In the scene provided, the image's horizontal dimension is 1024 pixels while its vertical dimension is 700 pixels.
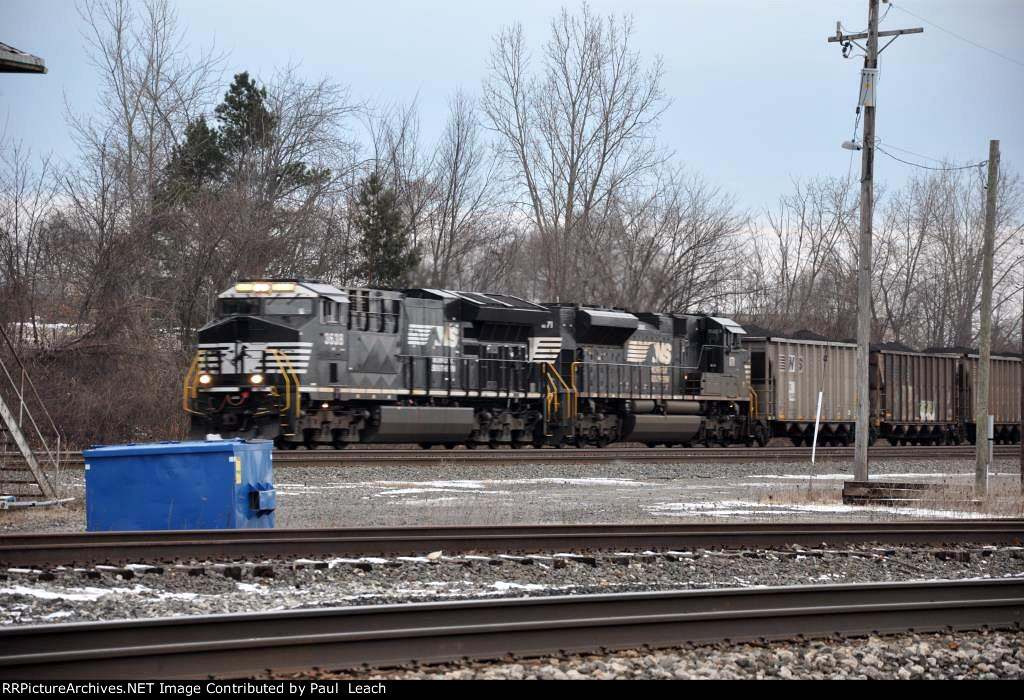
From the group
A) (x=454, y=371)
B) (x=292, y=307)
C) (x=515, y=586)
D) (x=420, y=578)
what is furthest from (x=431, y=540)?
(x=454, y=371)

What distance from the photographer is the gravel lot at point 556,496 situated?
13.5 meters

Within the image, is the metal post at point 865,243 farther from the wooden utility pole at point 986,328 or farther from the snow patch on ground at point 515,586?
the snow patch on ground at point 515,586

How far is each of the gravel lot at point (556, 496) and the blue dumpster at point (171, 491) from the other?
1.04 metres

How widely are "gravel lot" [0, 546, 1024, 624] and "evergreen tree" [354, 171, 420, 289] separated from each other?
100 feet

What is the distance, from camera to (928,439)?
38969 mm

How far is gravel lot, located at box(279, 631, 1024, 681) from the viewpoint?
5.98m

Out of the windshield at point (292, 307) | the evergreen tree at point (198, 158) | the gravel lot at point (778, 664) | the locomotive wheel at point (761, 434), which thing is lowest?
the gravel lot at point (778, 664)

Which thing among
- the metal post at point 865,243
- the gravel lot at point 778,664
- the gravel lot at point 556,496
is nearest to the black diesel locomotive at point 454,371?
the gravel lot at point 556,496

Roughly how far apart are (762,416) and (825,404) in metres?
2.70

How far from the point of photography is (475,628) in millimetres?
6398

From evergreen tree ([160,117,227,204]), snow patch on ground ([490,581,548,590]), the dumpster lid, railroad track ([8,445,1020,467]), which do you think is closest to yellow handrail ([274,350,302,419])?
railroad track ([8,445,1020,467])

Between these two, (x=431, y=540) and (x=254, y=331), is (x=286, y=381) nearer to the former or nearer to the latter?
(x=254, y=331)

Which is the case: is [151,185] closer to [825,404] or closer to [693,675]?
[825,404]
